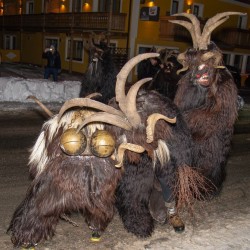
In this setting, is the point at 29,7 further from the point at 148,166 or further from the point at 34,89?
the point at 148,166

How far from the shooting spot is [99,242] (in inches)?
158

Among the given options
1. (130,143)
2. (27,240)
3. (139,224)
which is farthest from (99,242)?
(130,143)

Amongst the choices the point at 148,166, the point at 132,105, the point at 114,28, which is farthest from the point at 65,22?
the point at 132,105

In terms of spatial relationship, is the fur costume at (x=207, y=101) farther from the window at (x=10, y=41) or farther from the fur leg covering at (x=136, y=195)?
the window at (x=10, y=41)

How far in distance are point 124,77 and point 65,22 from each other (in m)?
24.2

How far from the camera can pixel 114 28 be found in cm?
2291

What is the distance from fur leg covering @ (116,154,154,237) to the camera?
3.82 m

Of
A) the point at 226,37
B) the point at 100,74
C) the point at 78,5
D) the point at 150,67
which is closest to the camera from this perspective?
the point at 100,74

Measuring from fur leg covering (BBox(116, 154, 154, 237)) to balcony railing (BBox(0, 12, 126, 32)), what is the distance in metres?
19.0

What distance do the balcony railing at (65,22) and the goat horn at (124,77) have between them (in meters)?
19.2

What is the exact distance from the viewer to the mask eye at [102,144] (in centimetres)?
321

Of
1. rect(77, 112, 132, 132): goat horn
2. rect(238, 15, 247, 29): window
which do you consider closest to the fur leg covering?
rect(77, 112, 132, 132): goat horn

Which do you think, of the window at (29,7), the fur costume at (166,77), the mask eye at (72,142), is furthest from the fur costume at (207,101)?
the window at (29,7)

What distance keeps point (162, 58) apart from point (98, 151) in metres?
6.23
